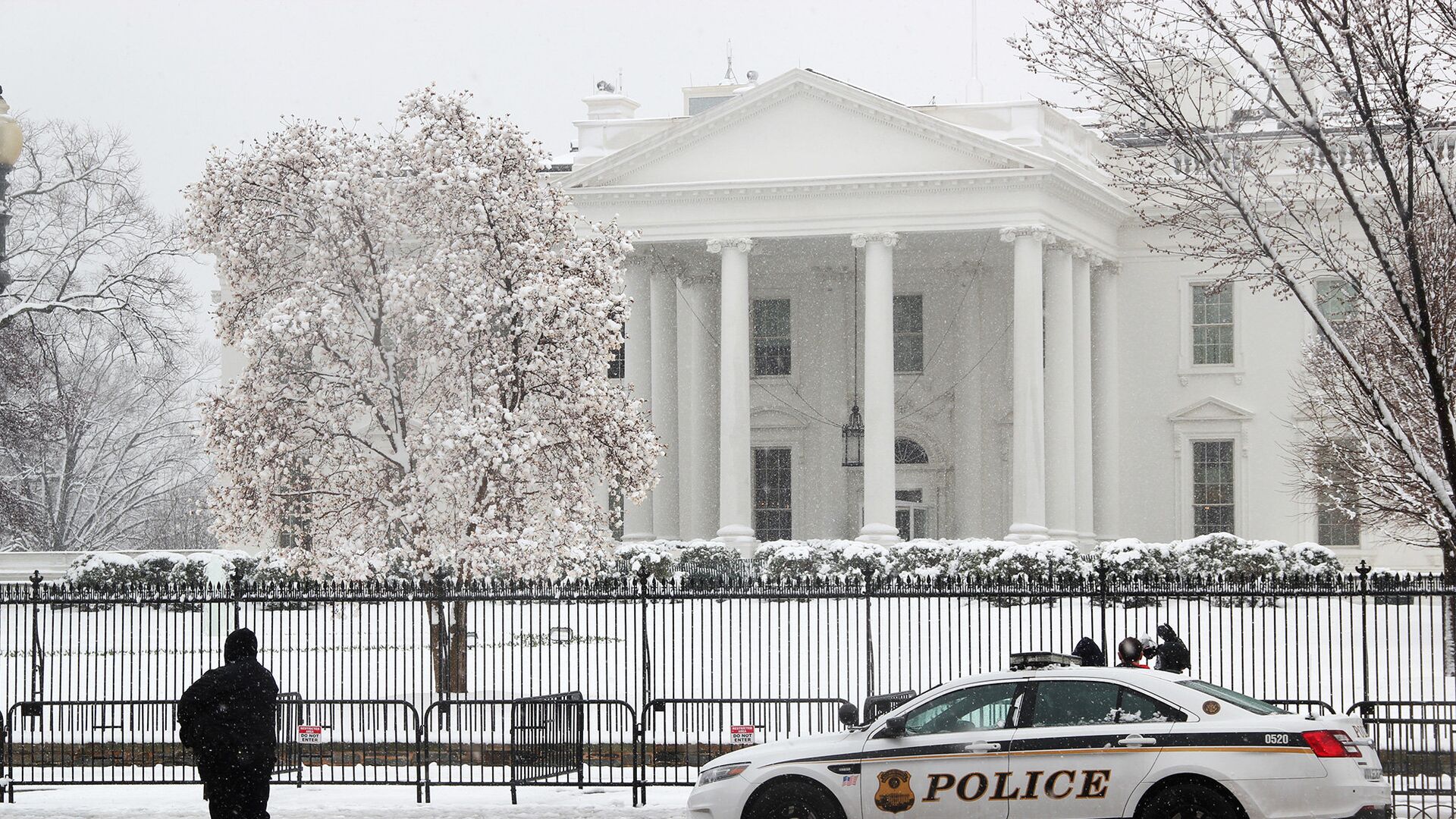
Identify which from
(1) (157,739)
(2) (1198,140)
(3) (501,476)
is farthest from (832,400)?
(2) (1198,140)

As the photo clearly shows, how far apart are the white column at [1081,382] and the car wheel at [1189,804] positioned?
3121 centimetres

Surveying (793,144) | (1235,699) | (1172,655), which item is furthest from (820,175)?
(1235,699)

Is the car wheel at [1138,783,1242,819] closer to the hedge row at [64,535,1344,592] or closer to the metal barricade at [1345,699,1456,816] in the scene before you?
the metal barricade at [1345,699,1456,816]

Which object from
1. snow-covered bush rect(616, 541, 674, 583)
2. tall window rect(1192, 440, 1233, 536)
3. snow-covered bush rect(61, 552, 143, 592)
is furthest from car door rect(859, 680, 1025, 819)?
tall window rect(1192, 440, 1233, 536)

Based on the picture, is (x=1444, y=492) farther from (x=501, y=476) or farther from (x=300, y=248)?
(x=300, y=248)

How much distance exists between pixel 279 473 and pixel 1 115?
10.6m

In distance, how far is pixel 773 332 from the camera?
47.3 metres

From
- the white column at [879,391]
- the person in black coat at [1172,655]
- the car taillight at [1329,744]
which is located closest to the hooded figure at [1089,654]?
the person in black coat at [1172,655]

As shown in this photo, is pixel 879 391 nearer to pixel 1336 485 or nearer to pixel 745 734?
pixel 1336 485

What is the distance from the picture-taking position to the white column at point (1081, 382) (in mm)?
42562

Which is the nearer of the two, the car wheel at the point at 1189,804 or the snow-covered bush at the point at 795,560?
the car wheel at the point at 1189,804

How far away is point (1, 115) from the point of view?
1255cm

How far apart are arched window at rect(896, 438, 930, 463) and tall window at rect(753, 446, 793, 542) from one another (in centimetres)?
285

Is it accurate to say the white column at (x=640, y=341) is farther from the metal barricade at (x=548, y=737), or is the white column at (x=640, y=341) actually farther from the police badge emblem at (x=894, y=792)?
the police badge emblem at (x=894, y=792)
